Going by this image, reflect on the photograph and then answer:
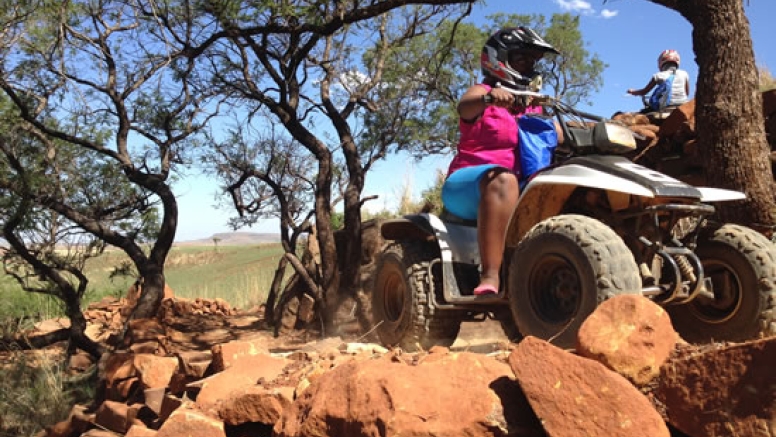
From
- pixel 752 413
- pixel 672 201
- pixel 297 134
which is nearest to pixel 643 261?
pixel 672 201

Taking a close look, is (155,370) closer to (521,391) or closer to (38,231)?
(521,391)

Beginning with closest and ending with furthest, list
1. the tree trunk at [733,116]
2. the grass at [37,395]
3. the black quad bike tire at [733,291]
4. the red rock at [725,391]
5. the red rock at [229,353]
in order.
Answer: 1. the red rock at [725,391]
2. the black quad bike tire at [733,291]
3. the red rock at [229,353]
4. the tree trunk at [733,116]
5. the grass at [37,395]

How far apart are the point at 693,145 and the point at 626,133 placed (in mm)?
4163

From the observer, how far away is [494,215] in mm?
4066

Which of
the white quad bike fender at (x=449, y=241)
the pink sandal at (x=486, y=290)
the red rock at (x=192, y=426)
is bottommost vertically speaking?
the red rock at (x=192, y=426)

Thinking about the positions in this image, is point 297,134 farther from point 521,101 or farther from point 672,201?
point 672,201

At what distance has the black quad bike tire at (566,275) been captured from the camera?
3.28 metres

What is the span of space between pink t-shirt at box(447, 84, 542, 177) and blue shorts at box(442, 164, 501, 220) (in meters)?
0.12

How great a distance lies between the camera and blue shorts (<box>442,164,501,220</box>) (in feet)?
14.0

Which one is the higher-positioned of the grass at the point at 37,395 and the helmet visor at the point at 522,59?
the helmet visor at the point at 522,59

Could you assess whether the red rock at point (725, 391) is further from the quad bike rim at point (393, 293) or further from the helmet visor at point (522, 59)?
the quad bike rim at point (393, 293)

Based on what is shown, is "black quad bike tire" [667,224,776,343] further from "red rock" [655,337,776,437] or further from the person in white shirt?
the person in white shirt

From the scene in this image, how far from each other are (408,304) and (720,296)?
194 cm

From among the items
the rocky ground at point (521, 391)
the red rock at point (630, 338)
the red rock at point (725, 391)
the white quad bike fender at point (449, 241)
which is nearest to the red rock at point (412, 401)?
the rocky ground at point (521, 391)
